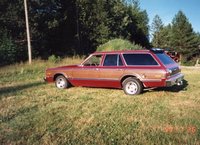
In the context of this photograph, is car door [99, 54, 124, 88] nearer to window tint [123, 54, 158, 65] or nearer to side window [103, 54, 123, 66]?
side window [103, 54, 123, 66]

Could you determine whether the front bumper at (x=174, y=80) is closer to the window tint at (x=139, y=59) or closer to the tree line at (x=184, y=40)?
the window tint at (x=139, y=59)

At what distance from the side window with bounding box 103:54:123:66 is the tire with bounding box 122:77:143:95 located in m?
0.74

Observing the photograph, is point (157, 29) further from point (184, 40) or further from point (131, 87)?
point (131, 87)

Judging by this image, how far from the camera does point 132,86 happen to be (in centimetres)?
1061

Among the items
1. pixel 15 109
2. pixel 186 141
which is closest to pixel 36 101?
pixel 15 109

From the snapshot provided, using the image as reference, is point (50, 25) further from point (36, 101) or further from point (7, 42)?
point (36, 101)

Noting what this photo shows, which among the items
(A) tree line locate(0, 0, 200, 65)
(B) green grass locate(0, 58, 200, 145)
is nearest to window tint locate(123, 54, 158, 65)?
(B) green grass locate(0, 58, 200, 145)

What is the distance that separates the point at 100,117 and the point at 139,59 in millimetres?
3996

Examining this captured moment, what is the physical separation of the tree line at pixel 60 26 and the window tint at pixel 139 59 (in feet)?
55.7

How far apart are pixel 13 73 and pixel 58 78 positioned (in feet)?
23.9

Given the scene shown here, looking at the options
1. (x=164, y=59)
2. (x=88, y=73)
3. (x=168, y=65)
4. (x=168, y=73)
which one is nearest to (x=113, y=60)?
(x=88, y=73)

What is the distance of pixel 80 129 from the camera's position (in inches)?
254

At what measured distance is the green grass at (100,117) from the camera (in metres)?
5.88

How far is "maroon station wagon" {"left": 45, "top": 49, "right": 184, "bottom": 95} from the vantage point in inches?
400
